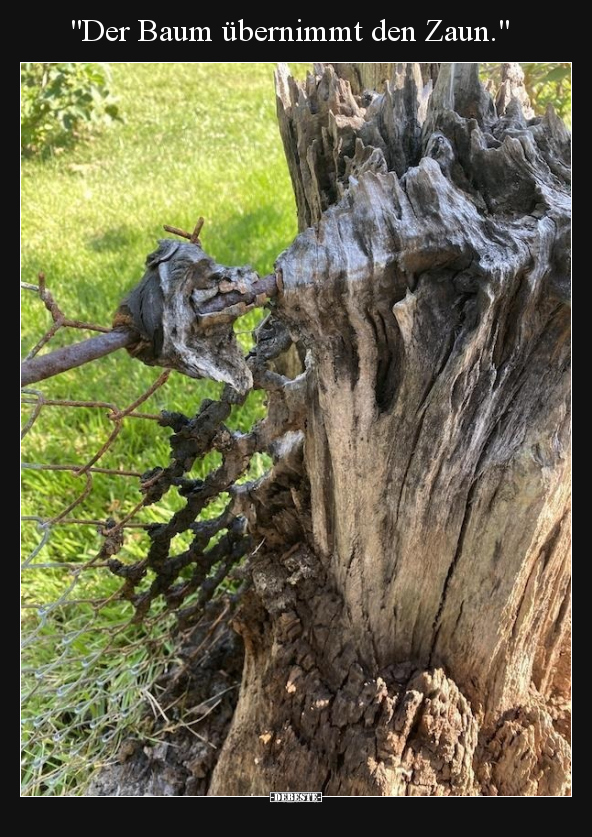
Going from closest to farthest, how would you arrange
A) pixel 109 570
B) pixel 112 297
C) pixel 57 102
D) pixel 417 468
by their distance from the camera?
pixel 417 468, pixel 109 570, pixel 112 297, pixel 57 102

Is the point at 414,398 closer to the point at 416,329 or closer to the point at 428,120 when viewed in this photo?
the point at 416,329

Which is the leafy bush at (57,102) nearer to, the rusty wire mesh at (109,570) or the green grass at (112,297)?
the green grass at (112,297)

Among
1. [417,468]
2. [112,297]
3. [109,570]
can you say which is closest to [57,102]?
[112,297]

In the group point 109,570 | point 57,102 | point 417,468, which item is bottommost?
point 109,570

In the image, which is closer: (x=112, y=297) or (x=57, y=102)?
(x=112, y=297)

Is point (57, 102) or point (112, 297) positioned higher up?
point (57, 102)

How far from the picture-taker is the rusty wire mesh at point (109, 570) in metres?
1.34

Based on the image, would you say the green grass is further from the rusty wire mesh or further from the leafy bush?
the leafy bush

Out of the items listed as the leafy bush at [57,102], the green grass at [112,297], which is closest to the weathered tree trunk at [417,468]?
the green grass at [112,297]

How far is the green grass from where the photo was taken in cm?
198

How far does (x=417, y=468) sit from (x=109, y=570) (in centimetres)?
114

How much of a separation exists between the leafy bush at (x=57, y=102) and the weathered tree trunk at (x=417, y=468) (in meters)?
4.66

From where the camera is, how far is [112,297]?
369 cm

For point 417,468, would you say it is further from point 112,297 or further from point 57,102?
point 57,102
